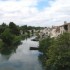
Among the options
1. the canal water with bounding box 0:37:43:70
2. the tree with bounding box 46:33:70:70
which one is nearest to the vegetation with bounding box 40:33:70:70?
the tree with bounding box 46:33:70:70

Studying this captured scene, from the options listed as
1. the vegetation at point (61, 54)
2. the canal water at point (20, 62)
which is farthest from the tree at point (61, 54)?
the canal water at point (20, 62)

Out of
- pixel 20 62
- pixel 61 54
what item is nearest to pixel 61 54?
pixel 61 54

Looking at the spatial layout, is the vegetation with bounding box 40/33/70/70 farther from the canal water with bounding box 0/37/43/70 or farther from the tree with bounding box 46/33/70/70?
the canal water with bounding box 0/37/43/70

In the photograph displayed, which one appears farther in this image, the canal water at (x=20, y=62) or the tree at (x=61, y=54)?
the canal water at (x=20, y=62)

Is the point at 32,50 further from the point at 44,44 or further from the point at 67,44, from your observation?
the point at 67,44

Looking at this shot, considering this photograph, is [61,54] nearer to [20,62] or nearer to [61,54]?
[61,54]

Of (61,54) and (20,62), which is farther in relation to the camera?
(20,62)

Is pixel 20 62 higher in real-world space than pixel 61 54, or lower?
lower

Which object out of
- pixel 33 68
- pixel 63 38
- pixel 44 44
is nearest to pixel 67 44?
pixel 63 38

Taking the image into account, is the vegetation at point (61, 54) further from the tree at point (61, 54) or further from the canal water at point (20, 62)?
the canal water at point (20, 62)

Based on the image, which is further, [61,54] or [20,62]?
[20,62]

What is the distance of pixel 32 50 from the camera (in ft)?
242

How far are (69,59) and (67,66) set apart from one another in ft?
3.59

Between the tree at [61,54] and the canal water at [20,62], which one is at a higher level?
the tree at [61,54]
